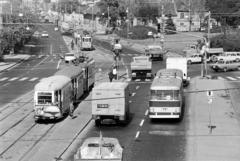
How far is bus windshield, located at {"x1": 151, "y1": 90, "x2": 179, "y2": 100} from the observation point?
131ft

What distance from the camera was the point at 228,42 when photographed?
99375mm

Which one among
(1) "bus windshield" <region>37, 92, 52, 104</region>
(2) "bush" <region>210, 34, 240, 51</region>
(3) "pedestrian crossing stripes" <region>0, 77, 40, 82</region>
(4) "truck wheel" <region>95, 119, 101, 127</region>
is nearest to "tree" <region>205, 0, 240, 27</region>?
(2) "bush" <region>210, 34, 240, 51</region>

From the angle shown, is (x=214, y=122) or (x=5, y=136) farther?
(x=214, y=122)

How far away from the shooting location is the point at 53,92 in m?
40.7

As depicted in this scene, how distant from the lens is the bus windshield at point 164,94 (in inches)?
1576

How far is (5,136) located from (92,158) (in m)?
13.1

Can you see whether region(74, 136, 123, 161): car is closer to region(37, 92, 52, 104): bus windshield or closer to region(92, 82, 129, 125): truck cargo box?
region(92, 82, 129, 125): truck cargo box

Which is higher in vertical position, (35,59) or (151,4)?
(151,4)

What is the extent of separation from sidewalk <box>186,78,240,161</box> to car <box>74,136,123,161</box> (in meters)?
5.38

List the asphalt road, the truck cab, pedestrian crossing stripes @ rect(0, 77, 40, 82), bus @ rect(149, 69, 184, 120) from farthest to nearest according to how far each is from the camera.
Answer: pedestrian crossing stripes @ rect(0, 77, 40, 82), the truck cab, the asphalt road, bus @ rect(149, 69, 184, 120)

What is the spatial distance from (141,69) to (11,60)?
39.2 metres

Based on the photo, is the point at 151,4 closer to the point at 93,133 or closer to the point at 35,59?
the point at 35,59

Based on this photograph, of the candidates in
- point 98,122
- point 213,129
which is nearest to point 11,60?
point 98,122

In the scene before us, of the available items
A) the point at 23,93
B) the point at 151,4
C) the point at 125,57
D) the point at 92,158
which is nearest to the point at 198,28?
the point at 151,4
